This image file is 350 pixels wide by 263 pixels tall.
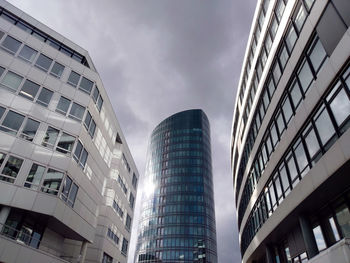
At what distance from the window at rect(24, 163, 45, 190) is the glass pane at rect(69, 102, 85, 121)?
19.0 ft

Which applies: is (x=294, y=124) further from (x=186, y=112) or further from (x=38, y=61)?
(x=186, y=112)

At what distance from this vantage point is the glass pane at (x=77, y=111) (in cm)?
2312

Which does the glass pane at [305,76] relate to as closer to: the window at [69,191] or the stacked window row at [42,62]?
the window at [69,191]

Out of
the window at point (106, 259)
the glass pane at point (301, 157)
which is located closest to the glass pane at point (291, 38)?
the glass pane at point (301, 157)

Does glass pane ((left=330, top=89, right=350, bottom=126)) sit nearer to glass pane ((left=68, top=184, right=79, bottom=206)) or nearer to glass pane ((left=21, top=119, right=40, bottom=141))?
glass pane ((left=68, top=184, right=79, bottom=206))

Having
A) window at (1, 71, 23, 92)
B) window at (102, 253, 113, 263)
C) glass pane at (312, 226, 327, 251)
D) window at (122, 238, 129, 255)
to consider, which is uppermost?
window at (1, 71, 23, 92)

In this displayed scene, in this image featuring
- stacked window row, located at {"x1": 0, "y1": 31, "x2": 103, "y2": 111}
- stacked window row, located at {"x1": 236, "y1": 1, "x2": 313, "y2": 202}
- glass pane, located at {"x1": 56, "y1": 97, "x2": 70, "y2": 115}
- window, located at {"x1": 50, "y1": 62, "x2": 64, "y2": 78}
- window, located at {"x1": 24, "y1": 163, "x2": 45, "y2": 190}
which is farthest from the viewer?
window, located at {"x1": 50, "y1": 62, "x2": 64, "y2": 78}

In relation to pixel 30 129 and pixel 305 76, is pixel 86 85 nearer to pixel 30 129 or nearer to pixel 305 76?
pixel 30 129

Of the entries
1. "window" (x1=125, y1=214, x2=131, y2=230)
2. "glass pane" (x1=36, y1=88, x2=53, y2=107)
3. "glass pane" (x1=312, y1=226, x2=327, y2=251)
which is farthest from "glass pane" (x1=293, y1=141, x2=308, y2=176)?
"window" (x1=125, y1=214, x2=131, y2=230)

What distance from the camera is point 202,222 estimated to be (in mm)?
95875

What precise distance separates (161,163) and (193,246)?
38.9 metres

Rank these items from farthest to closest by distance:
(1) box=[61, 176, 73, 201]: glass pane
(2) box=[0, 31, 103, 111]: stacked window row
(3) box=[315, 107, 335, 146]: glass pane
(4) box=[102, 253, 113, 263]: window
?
(4) box=[102, 253, 113, 263]: window, (2) box=[0, 31, 103, 111]: stacked window row, (1) box=[61, 176, 73, 201]: glass pane, (3) box=[315, 107, 335, 146]: glass pane

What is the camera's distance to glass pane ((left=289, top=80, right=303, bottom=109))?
15.5 metres

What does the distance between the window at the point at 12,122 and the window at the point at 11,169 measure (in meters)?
2.14
